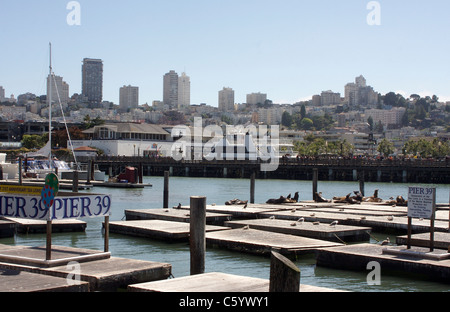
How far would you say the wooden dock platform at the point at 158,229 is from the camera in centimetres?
1873

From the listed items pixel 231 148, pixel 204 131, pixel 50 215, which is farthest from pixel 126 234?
pixel 204 131

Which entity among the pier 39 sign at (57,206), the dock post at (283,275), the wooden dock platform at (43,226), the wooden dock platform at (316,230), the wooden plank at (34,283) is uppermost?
the pier 39 sign at (57,206)

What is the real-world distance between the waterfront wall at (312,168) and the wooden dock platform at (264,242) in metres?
51.2

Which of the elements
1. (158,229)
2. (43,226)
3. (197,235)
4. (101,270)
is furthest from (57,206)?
(43,226)

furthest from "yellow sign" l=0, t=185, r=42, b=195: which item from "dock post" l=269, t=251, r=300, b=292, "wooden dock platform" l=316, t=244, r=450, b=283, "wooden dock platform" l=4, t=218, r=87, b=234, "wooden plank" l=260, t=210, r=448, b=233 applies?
"wooden plank" l=260, t=210, r=448, b=233

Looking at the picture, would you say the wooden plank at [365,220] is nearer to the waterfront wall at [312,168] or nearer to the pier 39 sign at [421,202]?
the pier 39 sign at [421,202]

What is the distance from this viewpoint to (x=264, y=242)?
1673 cm

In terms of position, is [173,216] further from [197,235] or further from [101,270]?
[101,270]

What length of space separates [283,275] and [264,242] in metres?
10.0

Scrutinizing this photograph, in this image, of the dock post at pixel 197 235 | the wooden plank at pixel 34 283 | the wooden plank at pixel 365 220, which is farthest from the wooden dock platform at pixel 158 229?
the wooden plank at pixel 34 283
